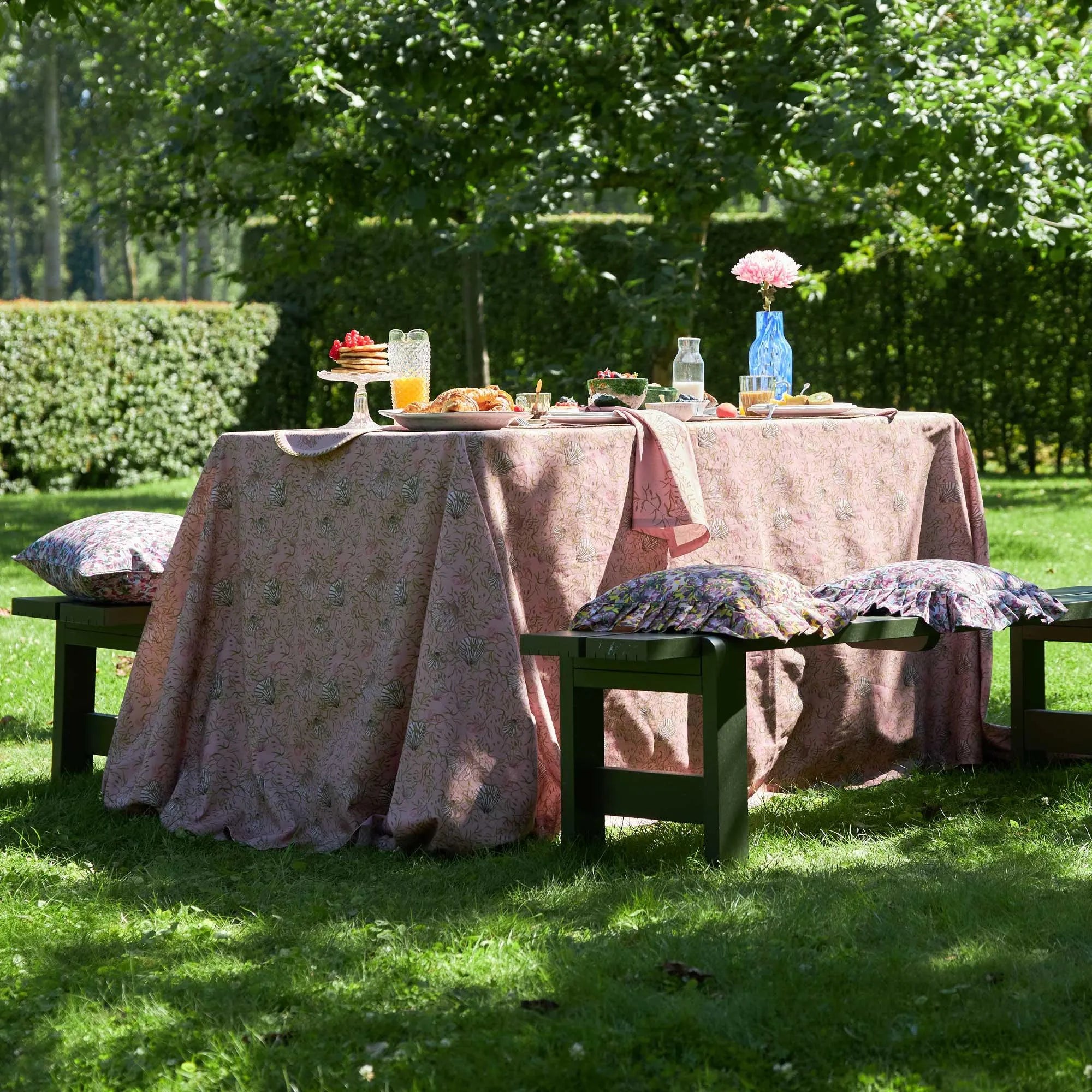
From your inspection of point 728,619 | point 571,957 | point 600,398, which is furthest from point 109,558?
point 571,957

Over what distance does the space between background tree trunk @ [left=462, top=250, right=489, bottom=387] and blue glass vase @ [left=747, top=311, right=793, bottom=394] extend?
22.8 ft

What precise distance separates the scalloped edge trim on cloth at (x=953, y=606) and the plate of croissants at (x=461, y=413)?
2.92 feet

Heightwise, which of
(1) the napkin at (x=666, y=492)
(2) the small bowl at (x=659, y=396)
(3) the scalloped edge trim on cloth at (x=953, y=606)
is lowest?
(3) the scalloped edge trim on cloth at (x=953, y=606)

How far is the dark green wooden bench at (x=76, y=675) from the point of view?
4227 millimetres

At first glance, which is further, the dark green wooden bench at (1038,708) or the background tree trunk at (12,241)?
the background tree trunk at (12,241)

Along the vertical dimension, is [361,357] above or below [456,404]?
above

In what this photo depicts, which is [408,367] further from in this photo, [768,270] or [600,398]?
[768,270]

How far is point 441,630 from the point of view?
3.45 metres

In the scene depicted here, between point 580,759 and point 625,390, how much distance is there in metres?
1.14

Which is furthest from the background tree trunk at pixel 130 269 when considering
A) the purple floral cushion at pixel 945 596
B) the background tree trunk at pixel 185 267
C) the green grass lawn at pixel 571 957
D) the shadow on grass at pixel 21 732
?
the green grass lawn at pixel 571 957

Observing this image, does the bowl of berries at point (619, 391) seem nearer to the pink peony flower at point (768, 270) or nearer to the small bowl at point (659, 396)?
the small bowl at point (659, 396)

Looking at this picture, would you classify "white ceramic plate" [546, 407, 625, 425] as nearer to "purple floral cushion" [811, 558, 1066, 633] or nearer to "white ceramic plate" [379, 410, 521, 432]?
"white ceramic plate" [379, 410, 521, 432]

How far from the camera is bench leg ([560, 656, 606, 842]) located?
3402 millimetres

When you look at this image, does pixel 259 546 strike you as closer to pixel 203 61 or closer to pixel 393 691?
pixel 393 691
